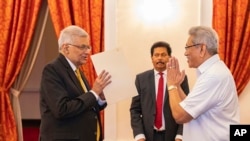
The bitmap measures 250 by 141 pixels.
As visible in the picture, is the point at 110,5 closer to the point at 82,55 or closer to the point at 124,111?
the point at 124,111

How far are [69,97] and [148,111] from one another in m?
1.02

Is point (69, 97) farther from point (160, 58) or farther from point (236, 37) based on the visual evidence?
point (236, 37)

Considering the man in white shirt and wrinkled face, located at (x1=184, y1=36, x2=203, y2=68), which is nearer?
the man in white shirt

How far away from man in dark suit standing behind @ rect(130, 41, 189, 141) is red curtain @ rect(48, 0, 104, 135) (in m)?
1.09

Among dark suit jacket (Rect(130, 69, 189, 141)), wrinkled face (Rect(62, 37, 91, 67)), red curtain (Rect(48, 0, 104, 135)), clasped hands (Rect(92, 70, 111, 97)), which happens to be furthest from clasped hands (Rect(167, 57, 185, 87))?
red curtain (Rect(48, 0, 104, 135))

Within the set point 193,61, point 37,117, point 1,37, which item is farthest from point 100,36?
point 37,117

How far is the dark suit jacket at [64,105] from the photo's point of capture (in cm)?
251

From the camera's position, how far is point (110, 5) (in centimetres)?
454

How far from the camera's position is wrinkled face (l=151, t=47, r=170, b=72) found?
11.5 ft

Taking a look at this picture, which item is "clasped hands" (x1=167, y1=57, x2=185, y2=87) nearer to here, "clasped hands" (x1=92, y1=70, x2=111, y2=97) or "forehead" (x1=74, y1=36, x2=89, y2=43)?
"clasped hands" (x1=92, y1=70, x2=111, y2=97)

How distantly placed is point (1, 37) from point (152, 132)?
2366 millimetres

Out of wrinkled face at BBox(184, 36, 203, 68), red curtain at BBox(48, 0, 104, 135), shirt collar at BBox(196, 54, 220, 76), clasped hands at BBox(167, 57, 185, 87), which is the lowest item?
clasped hands at BBox(167, 57, 185, 87)

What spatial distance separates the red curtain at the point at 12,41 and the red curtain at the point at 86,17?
294 millimetres

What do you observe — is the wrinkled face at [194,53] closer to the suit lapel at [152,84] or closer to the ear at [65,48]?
the ear at [65,48]
